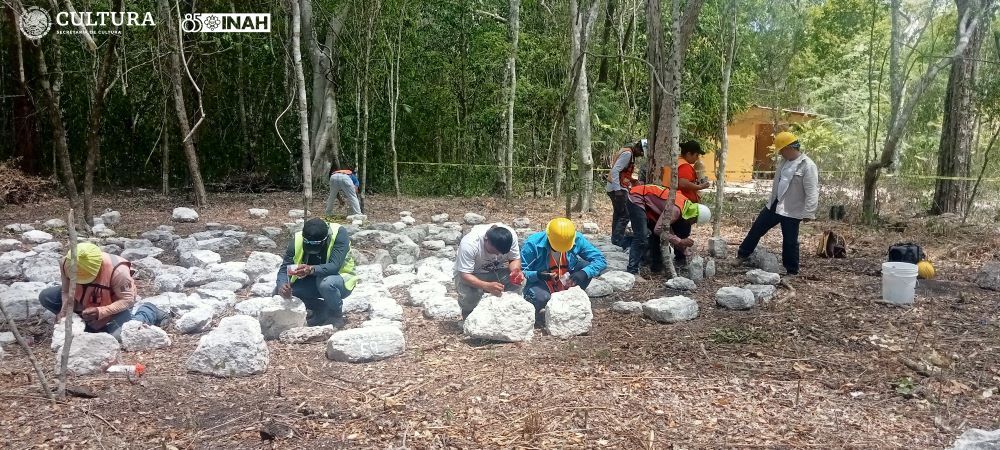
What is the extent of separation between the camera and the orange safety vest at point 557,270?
532 cm

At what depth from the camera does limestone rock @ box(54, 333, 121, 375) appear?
13.0 feet

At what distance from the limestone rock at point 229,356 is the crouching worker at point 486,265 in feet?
5.23

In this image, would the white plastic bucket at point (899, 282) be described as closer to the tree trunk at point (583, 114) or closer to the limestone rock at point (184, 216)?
the tree trunk at point (583, 114)

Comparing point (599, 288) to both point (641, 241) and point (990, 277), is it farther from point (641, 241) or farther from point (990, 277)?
point (990, 277)

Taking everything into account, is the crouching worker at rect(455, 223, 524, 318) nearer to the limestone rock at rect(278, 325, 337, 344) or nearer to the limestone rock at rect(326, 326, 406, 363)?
the limestone rock at rect(326, 326, 406, 363)

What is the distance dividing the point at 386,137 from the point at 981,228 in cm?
1133

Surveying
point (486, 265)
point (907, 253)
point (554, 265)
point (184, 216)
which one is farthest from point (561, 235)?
point (184, 216)

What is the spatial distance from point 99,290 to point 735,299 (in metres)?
4.70

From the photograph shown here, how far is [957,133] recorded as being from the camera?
10.7m

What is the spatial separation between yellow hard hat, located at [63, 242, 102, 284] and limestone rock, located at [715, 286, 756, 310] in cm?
462

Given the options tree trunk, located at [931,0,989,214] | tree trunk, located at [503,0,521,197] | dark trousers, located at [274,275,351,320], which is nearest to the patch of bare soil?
dark trousers, located at [274,275,351,320]

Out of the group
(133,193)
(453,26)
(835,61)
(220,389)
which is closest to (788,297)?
(220,389)

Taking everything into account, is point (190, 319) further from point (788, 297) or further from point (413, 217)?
point (413, 217)

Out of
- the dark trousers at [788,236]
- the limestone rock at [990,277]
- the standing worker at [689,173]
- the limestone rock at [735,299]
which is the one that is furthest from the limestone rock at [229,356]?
the limestone rock at [990,277]
